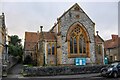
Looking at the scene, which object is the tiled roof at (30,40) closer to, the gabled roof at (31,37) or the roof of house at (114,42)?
the gabled roof at (31,37)

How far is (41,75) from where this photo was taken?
1114 inches

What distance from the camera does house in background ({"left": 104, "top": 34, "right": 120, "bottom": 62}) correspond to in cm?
5469

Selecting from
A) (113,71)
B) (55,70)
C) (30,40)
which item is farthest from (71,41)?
(30,40)

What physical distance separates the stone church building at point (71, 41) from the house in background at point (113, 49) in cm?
1689

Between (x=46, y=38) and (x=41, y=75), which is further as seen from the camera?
(x=46, y=38)

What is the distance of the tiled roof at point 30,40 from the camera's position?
58734 millimetres

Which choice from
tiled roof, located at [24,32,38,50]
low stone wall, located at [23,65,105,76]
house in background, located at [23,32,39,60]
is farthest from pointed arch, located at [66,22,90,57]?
tiled roof, located at [24,32,38,50]

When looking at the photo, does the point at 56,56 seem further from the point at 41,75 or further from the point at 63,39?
the point at 41,75

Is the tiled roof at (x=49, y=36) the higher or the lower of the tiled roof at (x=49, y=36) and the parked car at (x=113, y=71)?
the higher

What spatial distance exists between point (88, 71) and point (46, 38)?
1085cm

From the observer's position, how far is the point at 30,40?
2362 inches

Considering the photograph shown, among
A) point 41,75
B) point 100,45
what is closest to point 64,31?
point 100,45

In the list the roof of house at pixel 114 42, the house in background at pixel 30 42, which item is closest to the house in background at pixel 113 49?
the roof of house at pixel 114 42

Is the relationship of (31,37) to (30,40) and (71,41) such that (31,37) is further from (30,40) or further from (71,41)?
(71,41)
